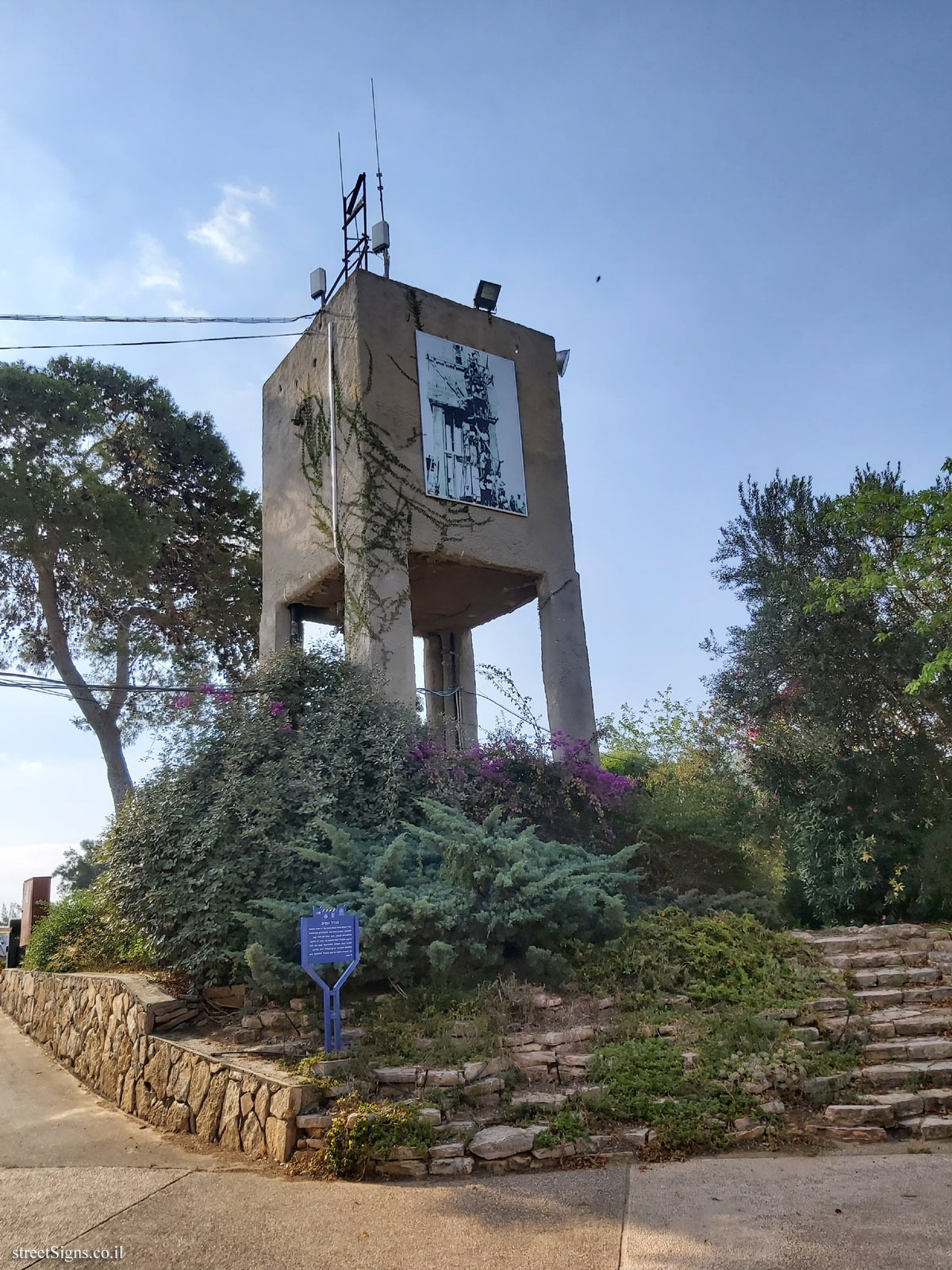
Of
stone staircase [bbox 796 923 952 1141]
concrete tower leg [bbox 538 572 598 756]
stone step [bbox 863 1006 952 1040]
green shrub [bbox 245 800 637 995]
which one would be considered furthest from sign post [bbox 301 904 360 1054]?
concrete tower leg [bbox 538 572 598 756]

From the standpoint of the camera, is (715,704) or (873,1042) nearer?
(873,1042)

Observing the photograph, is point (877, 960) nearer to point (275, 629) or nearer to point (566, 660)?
point (566, 660)

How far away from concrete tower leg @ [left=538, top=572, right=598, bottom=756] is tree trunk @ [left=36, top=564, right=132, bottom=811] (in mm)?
8589

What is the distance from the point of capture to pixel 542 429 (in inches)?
537

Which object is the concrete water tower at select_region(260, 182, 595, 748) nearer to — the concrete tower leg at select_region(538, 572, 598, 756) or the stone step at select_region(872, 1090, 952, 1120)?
the concrete tower leg at select_region(538, 572, 598, 756)

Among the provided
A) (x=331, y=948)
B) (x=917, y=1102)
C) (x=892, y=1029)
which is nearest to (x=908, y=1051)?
(x=892, y=1029)

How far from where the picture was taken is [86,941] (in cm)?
1095

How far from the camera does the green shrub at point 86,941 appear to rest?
9461 mm

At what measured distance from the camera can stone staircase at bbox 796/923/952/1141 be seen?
5.39 metres

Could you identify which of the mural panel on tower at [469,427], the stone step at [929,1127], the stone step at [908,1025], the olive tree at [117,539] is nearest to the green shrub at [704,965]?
the stone step at [908,1025]

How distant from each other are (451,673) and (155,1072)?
9.25 meters

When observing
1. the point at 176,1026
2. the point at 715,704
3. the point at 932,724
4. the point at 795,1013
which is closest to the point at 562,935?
the point at 795,1013

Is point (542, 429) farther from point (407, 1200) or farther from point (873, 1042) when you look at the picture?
point (407, 1200)

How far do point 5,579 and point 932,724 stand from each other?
1552 cm
